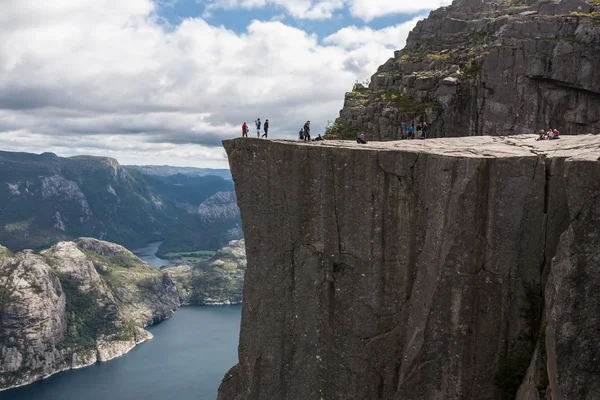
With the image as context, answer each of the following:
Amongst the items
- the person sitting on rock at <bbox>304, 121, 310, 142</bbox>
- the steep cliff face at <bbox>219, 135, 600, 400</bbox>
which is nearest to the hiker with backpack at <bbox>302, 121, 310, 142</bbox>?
the person sitting on rock at <bbox>304, 121, 310, 142</bbox>

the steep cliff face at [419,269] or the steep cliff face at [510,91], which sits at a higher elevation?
the steep cliff face at [510,91]

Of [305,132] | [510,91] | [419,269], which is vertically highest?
[510,91]

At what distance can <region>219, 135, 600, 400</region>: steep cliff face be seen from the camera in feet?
58.5

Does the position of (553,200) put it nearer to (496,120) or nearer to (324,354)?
(324,354)

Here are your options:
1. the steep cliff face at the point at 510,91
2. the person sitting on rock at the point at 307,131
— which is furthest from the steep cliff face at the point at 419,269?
the steep cliff face at the point at 510,91

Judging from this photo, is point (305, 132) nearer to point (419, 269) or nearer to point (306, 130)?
point (306, 130)

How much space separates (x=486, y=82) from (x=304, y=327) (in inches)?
1462

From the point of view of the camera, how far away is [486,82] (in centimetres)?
5262

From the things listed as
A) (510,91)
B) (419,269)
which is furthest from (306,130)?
(510,91)

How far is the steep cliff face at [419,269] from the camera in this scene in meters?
17.8

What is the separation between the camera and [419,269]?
79.7ft

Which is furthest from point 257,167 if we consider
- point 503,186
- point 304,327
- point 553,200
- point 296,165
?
point 553,200

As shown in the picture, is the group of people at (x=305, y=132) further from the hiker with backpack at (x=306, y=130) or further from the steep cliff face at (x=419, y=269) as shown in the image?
the steep cliff face at (x=419, y=269)

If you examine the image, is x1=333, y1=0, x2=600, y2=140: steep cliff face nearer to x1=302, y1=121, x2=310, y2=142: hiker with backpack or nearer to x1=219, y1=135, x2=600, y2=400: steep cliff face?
x1=302, y1=121, x2=310, y2=142: hiker with backpack
